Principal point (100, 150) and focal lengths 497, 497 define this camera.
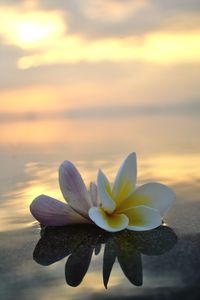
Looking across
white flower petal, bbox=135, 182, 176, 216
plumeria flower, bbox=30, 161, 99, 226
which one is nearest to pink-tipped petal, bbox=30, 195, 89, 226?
plumeria flower, bbox=30, 161, 99, 226

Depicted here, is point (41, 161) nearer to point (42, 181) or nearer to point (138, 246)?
point (42, 181)

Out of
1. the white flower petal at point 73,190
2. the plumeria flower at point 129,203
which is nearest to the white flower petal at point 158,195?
the plumeria flower at point 129,203

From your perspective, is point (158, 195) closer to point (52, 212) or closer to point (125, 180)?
point (125, 180)

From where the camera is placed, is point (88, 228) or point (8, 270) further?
point (88, 228)

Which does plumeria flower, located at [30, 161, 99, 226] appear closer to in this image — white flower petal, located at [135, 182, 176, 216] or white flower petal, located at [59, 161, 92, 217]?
white flower petal, located at [59, 161, 92, 217]

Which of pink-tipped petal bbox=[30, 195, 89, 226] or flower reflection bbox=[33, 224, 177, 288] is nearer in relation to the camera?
flower reflection bbox=[33, 224, 177, 288]

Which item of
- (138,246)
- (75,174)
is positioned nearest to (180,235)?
(138,246)

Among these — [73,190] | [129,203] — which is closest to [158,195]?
[129,203]
